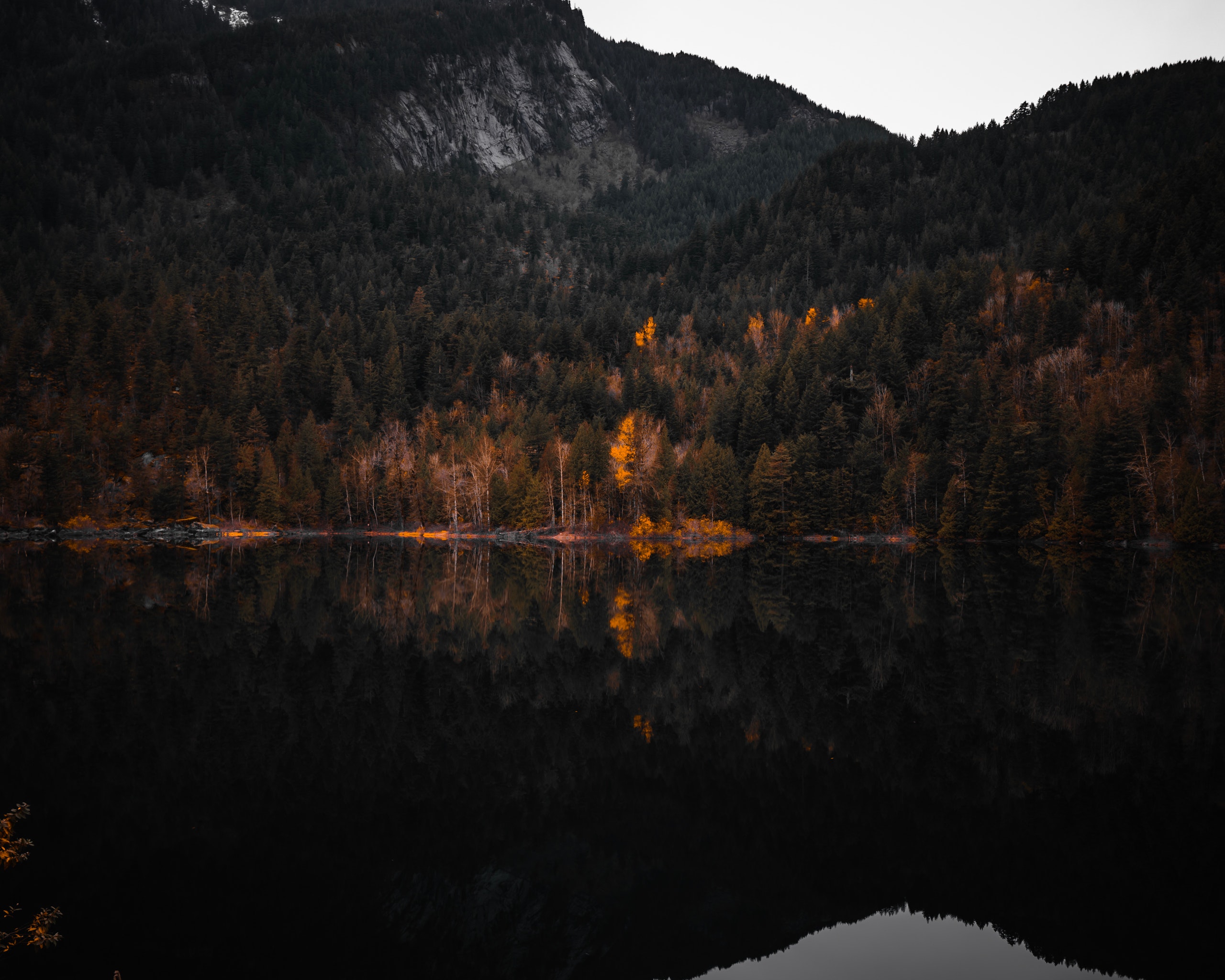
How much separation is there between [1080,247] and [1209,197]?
22.7 metres

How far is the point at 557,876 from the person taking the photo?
11.5m

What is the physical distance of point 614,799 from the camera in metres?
14.0

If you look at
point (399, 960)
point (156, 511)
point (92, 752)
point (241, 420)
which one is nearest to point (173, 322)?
point (241, 420)

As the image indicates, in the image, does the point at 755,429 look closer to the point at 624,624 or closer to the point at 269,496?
the point at 269,496

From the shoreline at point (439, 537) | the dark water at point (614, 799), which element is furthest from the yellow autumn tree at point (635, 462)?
the dark water at point (614, 799)

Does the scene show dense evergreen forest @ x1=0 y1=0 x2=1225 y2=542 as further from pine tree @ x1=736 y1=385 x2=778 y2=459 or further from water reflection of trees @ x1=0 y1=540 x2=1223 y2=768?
water reflection of trees @ x1=0 y1=540 x2=1223 y2=768

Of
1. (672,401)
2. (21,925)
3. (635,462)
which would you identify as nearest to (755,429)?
(672,401)

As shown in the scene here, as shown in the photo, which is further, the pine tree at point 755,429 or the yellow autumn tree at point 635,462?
the pine tree at point 755,429

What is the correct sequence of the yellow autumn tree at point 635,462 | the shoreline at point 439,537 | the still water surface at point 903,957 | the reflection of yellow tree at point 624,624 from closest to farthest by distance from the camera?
the still water surface at point 903,957
the reflection of yellow tree at point 624,624
the shoreline at point 439,537
the yellow autumn tree at point 635,462

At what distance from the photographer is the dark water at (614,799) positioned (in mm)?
9906

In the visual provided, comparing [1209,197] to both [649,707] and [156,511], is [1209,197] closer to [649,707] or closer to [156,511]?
[649,707]

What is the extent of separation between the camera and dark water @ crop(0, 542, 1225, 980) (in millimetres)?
9906

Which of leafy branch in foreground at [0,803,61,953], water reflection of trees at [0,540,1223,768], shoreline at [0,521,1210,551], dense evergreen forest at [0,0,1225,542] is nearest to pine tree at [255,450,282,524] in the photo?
dense evergreen forest at [0,0,1225,542]

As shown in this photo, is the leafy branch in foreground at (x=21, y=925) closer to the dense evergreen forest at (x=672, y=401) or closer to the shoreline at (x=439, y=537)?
the shoreline at (x=439, y=537)
